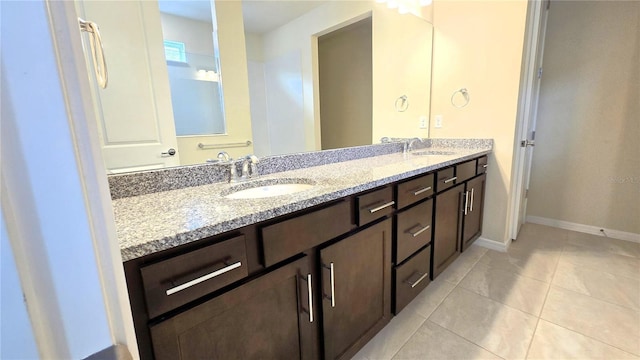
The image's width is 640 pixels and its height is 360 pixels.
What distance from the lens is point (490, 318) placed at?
4.77ft

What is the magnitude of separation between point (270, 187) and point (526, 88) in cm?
211

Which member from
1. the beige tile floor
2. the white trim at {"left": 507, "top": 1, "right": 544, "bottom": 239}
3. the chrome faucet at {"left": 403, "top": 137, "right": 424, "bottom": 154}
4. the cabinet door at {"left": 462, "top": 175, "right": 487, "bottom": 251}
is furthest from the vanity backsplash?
the white trim at {"left": 507, "top": 1, "right": 544, "bottom": 239}

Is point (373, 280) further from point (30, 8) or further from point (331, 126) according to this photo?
point (30, 8)

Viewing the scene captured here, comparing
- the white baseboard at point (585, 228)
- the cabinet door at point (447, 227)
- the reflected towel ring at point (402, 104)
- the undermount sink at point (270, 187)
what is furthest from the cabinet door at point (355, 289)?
the white baseboard at point (585, 228)

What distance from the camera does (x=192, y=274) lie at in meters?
0.63

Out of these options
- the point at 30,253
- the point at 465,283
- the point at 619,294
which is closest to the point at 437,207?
the point at 465,283

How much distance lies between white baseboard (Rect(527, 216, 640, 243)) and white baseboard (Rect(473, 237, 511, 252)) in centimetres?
78

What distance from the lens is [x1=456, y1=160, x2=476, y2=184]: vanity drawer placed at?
1.75 meters

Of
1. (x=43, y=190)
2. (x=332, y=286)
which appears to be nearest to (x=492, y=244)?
(x=332, y=286)

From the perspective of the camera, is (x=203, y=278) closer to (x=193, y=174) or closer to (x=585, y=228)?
(x=193, y=174)

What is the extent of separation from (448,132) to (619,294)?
148 centimetres

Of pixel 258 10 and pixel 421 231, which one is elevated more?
pixel 258 10

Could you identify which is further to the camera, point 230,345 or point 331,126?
point 331,126

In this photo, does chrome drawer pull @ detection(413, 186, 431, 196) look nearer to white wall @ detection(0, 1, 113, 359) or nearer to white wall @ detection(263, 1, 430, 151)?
white wall @ detection(263, 1, 430, 151)
